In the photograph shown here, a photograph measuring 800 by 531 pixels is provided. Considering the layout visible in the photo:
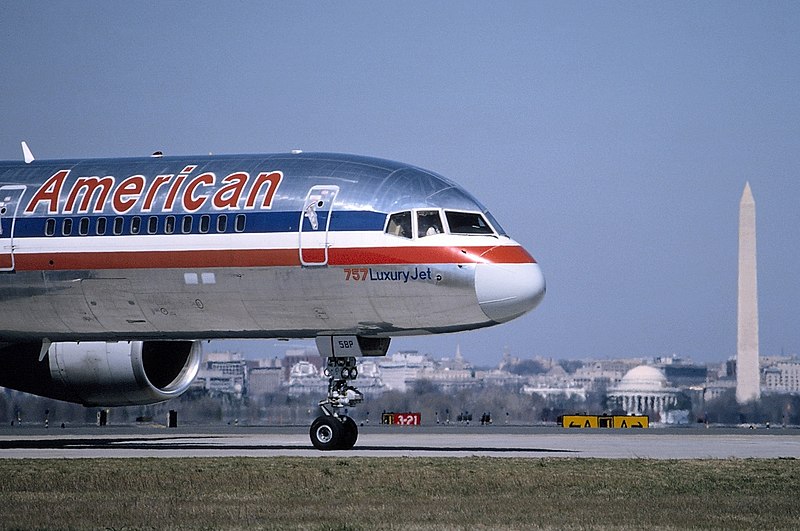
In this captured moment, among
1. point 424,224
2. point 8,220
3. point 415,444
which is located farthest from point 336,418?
point 8,220

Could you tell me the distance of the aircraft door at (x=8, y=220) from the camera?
32.8 metres

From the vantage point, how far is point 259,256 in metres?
30.7

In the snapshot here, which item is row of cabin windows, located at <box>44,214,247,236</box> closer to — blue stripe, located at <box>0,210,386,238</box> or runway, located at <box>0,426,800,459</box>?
blue stripe, located at <box>0,210,386,238</box>

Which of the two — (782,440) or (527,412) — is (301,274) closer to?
(782,440)

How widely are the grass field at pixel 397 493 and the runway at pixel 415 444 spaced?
3144 millimetres

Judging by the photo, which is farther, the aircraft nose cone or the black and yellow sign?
the black and yellow sign

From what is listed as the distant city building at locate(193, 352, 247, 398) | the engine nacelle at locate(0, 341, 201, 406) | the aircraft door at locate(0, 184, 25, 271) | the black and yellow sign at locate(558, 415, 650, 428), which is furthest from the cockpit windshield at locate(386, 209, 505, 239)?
the distant city building at locate(193, 352, 247, 398)

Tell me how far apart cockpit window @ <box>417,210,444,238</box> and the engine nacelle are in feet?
31.1

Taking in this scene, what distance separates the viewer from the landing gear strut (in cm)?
3028

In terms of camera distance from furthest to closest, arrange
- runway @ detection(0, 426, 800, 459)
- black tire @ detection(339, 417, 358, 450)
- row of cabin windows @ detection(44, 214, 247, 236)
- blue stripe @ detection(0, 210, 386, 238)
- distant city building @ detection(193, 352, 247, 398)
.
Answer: distant city building @ detection(193, 352, 247, 398)
row of cabin windows @ detection(44, 214, 247, 236)
black tire @ detection(339, 417, 358, 450)
blue stripe @ detection(0, 210, 386, 238)
runway @ detection(0, 426, 800, 459)

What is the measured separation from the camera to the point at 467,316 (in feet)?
99.6

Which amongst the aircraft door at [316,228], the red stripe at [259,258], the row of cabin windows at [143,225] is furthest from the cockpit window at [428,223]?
the row of cabin windows at [143,225]

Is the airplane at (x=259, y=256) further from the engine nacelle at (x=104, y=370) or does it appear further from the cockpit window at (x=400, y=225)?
the engine nacelle at (x=104, y=370)

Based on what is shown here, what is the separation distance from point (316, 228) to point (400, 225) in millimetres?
1773
